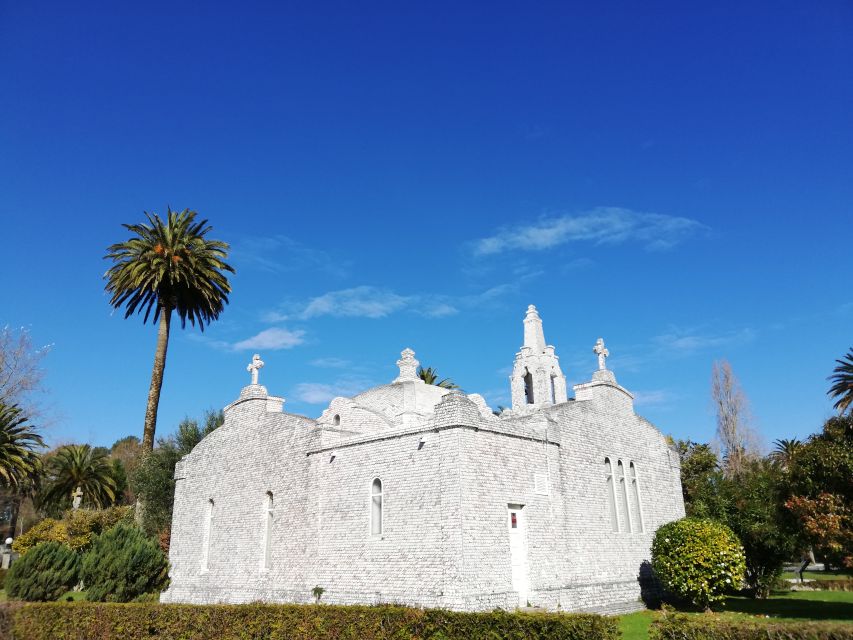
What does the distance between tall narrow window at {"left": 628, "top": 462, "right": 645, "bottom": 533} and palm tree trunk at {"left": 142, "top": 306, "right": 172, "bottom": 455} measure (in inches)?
904

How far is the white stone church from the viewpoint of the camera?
57.2 ft

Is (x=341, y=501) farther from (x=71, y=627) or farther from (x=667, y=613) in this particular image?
(x=667, y=613)

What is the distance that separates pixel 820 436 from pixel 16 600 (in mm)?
24806

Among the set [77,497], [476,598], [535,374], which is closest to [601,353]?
[535,374]

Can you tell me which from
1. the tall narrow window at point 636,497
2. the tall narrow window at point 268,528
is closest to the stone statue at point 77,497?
the tall narrow window at point 268,528

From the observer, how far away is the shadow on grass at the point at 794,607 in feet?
63.8

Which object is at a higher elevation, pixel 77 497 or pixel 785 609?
pixel 77 497

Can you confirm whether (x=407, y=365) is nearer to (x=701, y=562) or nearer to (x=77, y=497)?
(x=701, y=562)

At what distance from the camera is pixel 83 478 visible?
47062 mm

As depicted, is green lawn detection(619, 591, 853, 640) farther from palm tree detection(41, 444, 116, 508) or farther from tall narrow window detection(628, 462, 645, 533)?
palm tree detection(41, 444, 116, 508)

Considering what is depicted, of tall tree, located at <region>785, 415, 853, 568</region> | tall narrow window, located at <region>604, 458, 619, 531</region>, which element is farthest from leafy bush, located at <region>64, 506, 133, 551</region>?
tall tree, located at <region>785, 415, 853, 568</region>

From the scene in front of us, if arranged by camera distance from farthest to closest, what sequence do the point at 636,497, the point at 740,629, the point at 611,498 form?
1. the point at 636,497
2. the point at 611,498
3. the point at 740,629

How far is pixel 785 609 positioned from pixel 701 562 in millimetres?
3981

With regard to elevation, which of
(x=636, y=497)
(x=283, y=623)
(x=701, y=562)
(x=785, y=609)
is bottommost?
(x=785, y=609)
